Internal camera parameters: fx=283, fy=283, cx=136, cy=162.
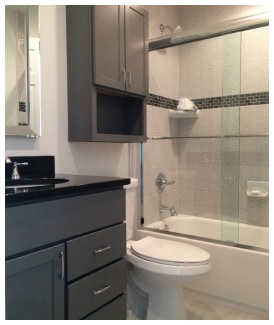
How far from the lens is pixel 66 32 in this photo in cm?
163

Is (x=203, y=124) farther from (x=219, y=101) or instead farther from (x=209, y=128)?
(x=219, y=101)

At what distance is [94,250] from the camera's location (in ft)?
3.67

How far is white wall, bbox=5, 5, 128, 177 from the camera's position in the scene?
1511 millimetres

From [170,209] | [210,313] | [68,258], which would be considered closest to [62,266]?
[68,258]

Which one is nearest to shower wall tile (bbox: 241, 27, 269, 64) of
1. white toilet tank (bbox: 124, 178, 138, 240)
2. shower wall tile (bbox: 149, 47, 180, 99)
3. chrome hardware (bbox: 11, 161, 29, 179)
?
shower wall tile (bbox: 149, 47, 180, 99)

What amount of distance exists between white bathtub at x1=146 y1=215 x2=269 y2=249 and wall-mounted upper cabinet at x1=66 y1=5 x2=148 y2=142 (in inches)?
39.9

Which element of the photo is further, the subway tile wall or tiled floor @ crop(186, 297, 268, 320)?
the subway tile wall

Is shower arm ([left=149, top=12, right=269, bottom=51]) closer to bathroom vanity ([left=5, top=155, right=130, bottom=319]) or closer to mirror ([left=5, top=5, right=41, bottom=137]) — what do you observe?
mirror ([left=5, top=5, right=41, bottom=137])

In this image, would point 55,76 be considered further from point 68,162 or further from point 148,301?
point 148,301

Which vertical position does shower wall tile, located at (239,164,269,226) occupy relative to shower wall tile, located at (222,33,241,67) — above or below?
below

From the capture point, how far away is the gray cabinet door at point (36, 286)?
0.86 metres

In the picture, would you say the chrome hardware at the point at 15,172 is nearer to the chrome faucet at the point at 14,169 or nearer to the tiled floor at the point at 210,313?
the chrome faucet at the point at 14,169

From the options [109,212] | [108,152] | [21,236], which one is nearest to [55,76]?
[108,152]
